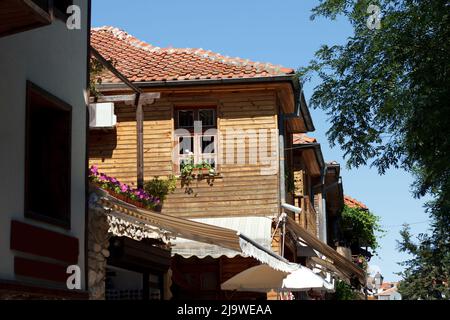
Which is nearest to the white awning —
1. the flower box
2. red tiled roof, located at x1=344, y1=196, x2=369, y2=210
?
the flower box

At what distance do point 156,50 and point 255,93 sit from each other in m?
4.20

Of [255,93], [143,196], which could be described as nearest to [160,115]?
[255,93]

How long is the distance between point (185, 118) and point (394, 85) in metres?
9.03

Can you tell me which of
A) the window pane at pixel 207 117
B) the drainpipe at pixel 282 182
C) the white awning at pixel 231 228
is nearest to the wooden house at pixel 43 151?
the white awning at pixel 231 228

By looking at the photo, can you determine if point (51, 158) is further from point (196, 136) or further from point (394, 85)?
point (196, 136)

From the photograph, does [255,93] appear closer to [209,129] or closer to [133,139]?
[209,129]

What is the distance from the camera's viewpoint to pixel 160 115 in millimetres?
23625

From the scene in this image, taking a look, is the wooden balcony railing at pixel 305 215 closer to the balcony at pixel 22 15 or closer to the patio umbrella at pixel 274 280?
the patio umbrella at pixel 274 280

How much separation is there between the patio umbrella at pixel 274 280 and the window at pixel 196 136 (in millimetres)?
3765

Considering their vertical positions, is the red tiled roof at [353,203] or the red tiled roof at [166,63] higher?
the red tiled roof at [166,63]

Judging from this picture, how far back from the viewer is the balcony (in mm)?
9711

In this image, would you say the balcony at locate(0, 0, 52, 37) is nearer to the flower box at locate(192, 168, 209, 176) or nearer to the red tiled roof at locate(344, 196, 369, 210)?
the flower box at locate(192, 168, 209, 176)

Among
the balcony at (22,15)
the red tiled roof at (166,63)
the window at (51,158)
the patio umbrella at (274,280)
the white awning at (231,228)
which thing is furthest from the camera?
the red tiled roof at (166,63)

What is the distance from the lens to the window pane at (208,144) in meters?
23.3
